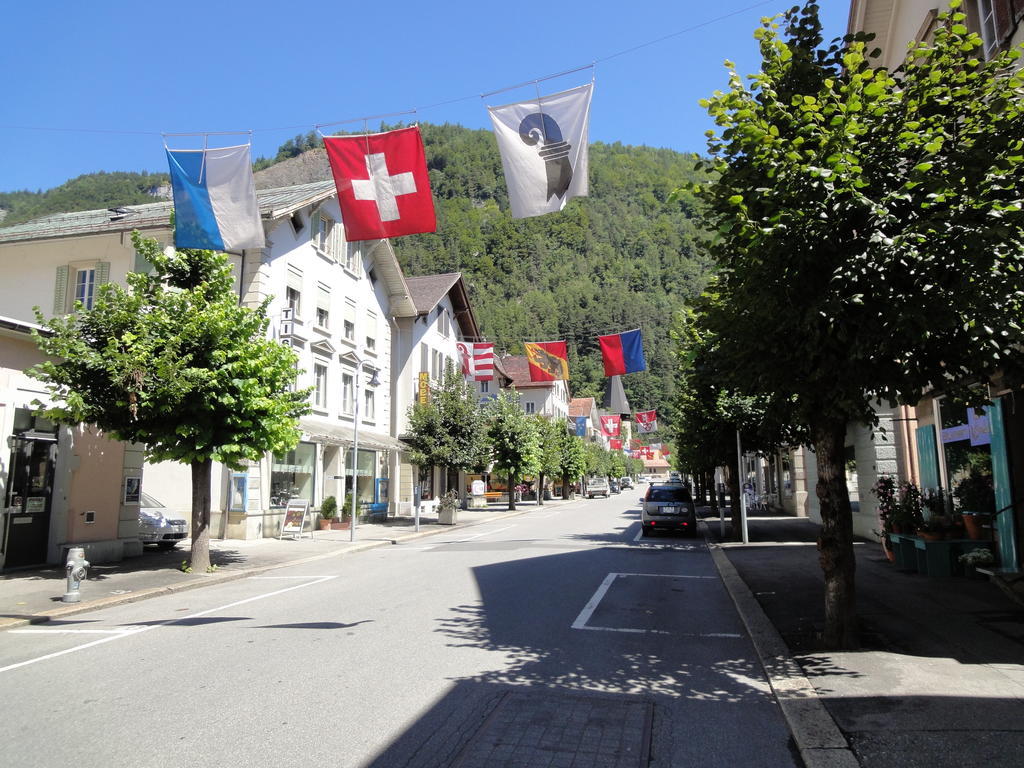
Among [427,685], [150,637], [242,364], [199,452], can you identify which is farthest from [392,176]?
[427,685]

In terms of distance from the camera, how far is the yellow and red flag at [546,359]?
120 ft

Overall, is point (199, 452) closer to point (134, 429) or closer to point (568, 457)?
point (134, 429)

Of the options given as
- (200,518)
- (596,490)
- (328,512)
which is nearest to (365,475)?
(328,512)

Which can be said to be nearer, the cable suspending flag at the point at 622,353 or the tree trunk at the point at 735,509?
the tree trunk at the point at 735,509

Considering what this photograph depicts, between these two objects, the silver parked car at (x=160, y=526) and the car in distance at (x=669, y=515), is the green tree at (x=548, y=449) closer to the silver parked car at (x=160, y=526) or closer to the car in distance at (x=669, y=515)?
the car in distance at (x=669, y=515)

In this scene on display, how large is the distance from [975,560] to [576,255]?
152200mm

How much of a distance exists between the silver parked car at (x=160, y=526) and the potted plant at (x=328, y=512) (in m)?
7.32

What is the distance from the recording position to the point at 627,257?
162000 mm

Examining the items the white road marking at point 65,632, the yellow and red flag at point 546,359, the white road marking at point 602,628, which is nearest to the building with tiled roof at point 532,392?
the yellow and red flag at point 546,359

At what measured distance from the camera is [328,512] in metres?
27.0

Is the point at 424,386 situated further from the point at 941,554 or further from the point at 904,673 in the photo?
the point at 904,673

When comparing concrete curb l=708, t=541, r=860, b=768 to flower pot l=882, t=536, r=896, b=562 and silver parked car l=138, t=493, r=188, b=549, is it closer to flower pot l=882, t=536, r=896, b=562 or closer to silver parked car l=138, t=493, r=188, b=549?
flower pot l=882, t=536, r=896, b=562

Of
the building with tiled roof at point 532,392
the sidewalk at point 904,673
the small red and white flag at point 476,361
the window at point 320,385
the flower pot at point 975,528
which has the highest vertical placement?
the building with tiled roof at point 532,392

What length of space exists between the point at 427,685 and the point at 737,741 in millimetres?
2572
